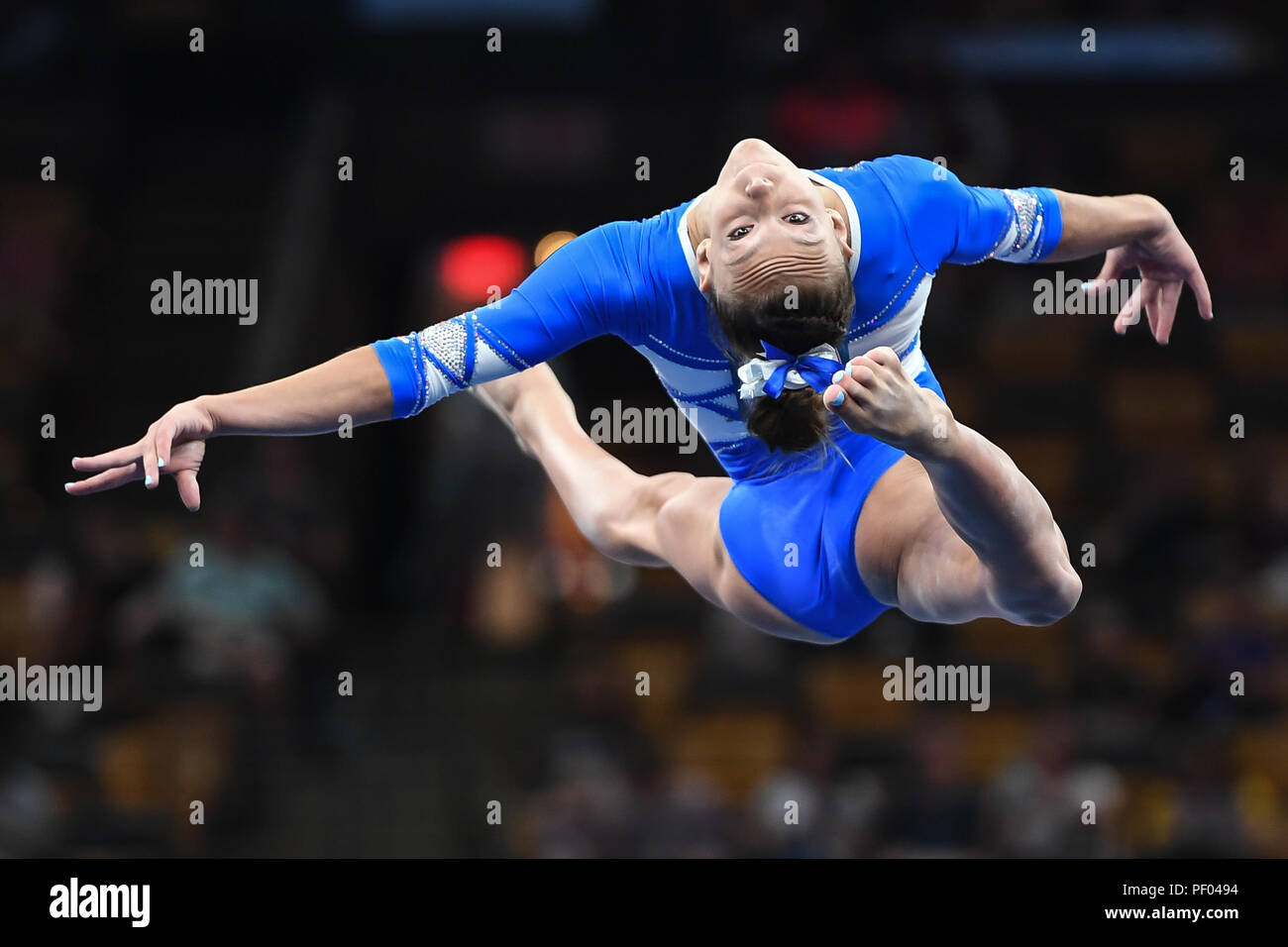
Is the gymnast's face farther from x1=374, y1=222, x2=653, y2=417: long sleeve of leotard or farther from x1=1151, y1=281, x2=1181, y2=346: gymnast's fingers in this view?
x1=1151, y1=281, x2=1181, y2=346: gymnast's fingers

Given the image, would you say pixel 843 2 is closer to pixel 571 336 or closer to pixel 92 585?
pixel 92 585

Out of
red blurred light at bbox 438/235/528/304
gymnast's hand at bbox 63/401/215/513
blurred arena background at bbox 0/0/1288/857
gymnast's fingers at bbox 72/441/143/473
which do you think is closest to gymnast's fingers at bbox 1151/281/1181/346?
gymnast's hand at bbox 63/401/215/513

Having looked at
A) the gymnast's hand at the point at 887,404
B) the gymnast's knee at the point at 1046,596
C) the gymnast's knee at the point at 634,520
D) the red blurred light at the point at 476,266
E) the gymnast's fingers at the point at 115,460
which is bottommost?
the gymnast's knee at the point at 1046,596

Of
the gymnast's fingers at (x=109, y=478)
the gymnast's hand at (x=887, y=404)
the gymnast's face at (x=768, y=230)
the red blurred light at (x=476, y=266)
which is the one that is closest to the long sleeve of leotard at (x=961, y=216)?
the gymnast's face at (x=768, y=230)

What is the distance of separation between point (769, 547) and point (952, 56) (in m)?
4.90

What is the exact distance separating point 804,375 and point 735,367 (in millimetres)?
329

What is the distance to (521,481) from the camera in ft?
23.0

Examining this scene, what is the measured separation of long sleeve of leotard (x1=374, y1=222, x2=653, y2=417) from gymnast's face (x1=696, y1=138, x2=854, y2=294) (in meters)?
0.21

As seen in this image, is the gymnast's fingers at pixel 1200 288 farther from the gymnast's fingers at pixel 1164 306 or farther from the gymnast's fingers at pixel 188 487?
the gymnast's fingers at pixel 188 487

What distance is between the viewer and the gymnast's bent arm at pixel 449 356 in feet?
8.70

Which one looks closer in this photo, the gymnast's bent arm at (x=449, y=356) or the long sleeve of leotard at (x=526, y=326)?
the gymnast's bent arm at (x=449, y=356)

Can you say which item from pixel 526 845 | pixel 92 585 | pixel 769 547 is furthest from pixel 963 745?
pixel 92 585

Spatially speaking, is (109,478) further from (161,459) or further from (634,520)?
(634,520)

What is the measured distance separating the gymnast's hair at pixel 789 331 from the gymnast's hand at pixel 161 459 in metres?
0.93
